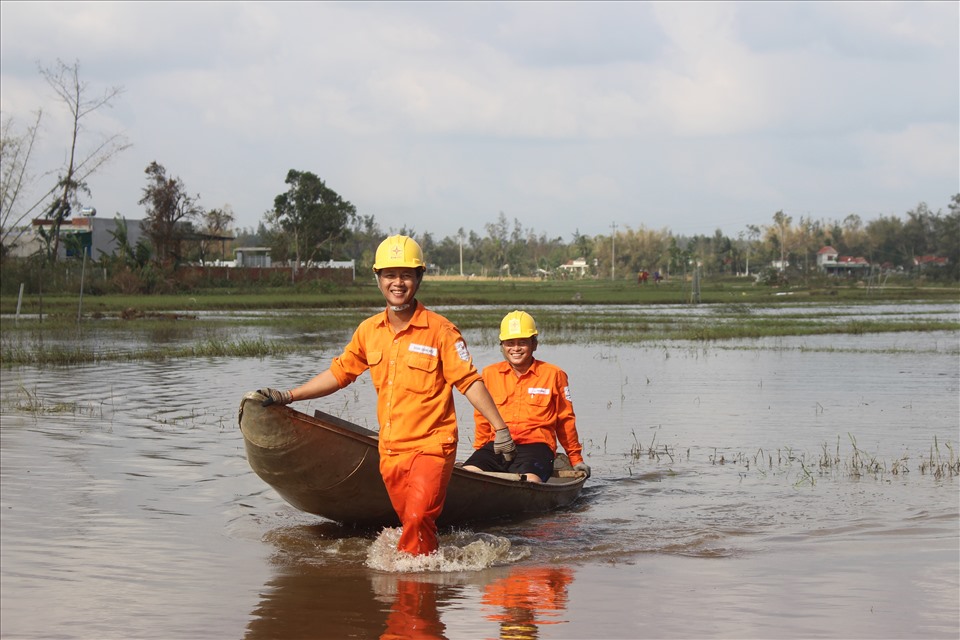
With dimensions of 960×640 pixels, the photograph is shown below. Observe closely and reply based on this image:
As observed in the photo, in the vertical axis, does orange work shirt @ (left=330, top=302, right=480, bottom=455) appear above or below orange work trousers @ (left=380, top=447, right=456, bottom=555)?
above

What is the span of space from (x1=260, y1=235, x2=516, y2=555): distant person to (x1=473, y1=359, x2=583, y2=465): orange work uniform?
2407 millimetres

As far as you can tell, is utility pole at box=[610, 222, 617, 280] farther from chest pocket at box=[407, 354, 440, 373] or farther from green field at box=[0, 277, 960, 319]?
chest pocket at box=[407, 354, 440, 373]

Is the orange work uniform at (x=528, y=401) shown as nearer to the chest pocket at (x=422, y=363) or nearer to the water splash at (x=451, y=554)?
the water splash at (x=451, y=554)

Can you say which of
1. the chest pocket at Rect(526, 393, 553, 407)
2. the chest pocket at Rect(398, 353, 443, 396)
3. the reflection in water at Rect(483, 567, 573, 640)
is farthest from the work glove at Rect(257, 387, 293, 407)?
the chest pocket at Rect(526, 393, 553, 407)

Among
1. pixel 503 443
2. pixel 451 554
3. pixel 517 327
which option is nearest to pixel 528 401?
pixel 517 327

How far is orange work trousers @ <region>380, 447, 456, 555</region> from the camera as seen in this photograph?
6.17 meters

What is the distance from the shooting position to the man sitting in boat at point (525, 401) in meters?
8.62

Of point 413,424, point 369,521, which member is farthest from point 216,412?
point 413,424

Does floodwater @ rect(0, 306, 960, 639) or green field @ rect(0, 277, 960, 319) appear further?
green field @ rect(0, 277, 960, 319)

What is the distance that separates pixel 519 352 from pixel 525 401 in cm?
41

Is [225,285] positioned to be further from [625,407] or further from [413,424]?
[413,424]

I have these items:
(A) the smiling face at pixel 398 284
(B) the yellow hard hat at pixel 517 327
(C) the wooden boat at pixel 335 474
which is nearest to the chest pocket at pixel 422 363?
(A) the smiling face at pixel 398 284

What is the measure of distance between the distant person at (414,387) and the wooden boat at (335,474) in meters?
0.78

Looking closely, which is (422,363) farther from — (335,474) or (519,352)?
(519,352)
